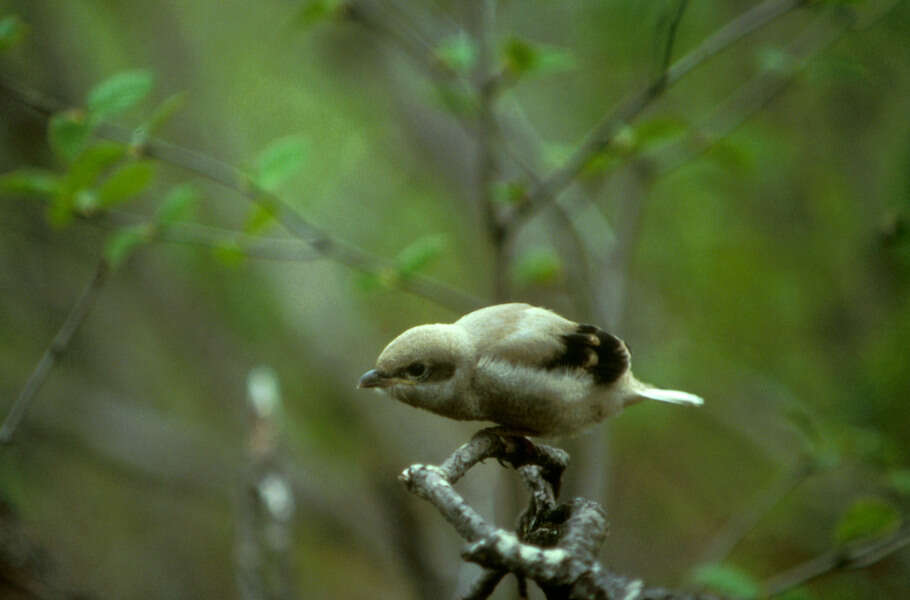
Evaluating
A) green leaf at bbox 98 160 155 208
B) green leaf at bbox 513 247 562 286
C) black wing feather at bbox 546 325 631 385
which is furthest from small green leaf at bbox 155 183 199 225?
green leaf at bbox 513 247 562 286

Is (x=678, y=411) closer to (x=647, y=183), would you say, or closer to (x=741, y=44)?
(x=741, y=44)

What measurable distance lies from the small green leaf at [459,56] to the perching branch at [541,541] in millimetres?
1984

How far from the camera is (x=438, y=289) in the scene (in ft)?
11.9

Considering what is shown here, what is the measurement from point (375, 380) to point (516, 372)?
33cm

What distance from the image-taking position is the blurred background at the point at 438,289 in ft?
12.6

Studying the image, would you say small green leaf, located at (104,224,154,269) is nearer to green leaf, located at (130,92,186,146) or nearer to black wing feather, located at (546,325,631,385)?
green leaf, located at (130,92,186,146)

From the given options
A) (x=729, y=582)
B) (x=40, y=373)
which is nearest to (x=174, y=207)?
(x=40, y=373)

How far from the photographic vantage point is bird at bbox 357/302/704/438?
→ 5.81 feet

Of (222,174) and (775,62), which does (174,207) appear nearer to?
(222,174)

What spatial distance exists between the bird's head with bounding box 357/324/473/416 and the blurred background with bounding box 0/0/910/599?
1.24 meters

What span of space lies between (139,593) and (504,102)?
429 centimetres

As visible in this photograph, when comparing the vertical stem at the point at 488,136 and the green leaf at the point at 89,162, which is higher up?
the vertical stem at the point at 488,136

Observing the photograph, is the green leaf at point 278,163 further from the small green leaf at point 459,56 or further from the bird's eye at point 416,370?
the bird's eye at point 416,370

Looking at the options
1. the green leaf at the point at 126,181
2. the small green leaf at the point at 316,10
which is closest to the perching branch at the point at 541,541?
the green leaf at the point at 126,181
